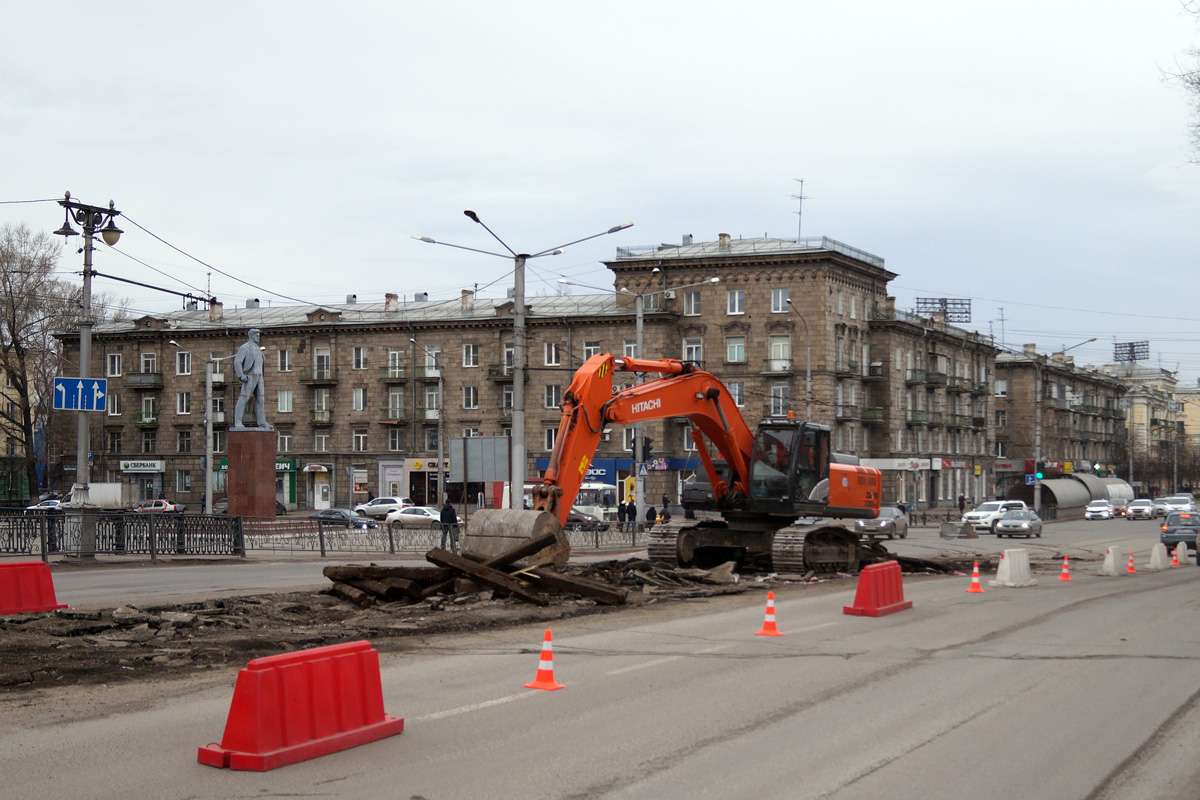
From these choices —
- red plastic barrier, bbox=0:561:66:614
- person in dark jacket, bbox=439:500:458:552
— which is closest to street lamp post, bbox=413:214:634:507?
person in dark jacket, bbox=439:500:458:552

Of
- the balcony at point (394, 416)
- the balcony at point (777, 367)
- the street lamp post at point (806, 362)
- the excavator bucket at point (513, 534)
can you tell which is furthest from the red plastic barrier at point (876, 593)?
the balcony at point (394, 416)

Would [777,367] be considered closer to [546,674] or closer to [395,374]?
[395,374]

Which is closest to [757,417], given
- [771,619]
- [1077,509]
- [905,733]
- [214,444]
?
[1077,509]

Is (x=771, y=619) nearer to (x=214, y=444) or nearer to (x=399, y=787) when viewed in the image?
(x=399, y=787)

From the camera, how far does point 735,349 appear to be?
6962 centimetres

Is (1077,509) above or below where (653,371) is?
below

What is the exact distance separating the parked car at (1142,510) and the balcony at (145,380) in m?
62.9

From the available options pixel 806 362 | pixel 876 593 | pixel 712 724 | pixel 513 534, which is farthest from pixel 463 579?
pixel 806 362


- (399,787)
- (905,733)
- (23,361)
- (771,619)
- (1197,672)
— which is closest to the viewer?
(399,787)

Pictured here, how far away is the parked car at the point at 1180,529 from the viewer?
117 ft

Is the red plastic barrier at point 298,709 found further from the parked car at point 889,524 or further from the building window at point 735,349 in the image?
the building window at point 735,349

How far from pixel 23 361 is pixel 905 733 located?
172 ft

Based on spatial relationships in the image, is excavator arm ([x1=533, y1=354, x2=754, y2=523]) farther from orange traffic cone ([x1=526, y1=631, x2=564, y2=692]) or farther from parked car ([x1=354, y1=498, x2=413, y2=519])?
parked car ([x1=354, y1=498, x2=413, y2=519])

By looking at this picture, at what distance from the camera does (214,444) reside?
76688mm
